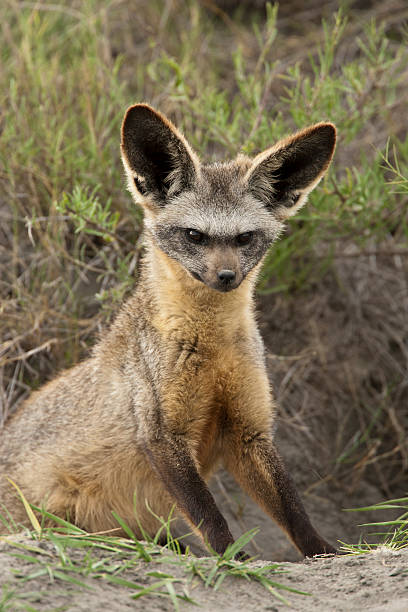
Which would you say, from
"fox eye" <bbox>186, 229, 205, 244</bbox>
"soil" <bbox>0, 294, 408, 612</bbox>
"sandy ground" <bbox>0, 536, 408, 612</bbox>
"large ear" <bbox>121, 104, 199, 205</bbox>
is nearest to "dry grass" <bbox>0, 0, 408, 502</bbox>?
"soil" <bbox>0, 294, 408, 612</bbox>

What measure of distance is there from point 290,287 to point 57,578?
12.3 feet

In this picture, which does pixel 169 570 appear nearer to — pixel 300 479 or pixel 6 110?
pixel 300 479

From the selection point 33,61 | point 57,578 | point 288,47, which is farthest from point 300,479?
point 288,47

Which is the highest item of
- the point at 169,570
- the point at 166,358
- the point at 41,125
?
the point at 41,125

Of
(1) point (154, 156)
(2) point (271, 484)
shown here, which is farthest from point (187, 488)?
(1) point (154, 156)

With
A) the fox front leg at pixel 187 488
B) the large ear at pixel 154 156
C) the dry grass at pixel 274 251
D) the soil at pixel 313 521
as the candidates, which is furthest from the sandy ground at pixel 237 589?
the dry grass at pixel 274 251

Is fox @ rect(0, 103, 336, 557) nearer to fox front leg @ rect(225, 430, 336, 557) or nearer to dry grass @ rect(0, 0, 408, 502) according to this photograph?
fox front leg @ rect(225, 430, 336, 557)

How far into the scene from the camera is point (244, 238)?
12.3ft

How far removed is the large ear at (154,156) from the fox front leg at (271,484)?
1375 millimetres

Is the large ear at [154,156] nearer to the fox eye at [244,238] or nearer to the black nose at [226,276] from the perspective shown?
the fox eye at [244,238]

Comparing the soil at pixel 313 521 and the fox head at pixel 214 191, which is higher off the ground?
the fox head at pixel 214 191

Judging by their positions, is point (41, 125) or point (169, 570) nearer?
point (169, 570)

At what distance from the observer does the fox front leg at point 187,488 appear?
3291mm

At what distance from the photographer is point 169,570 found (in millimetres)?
2572
